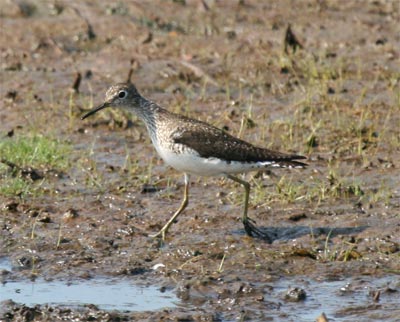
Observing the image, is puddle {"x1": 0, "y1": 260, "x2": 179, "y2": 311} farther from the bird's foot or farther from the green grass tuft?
the green grass tuft

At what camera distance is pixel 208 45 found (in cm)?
1584

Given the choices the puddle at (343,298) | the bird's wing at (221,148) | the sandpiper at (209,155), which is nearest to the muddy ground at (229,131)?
the puddle at (343,298)

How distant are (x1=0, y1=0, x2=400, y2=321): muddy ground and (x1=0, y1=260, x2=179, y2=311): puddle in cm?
14

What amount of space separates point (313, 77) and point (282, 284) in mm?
5465

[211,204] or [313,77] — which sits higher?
[313,77]

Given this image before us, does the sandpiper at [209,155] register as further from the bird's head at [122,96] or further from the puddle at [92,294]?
the puddle at [92,294]

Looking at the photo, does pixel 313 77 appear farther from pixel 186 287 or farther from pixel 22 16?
pixel 186 287

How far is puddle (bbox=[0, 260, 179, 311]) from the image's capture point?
28.3ft

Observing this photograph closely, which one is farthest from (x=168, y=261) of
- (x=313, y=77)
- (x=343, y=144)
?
(x=313, y=77)

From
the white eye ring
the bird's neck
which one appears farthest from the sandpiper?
the white eye ring

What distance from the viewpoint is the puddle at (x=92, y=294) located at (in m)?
8.62

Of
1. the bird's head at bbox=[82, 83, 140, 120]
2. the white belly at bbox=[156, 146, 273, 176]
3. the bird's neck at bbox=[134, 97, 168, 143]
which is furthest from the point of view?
the bird's head at bbox=[82, 83, 140, 120]

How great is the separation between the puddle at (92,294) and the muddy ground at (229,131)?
0.14 m

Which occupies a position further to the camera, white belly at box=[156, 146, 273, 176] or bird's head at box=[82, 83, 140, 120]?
bird's head at box=[82, 83, 140, 120]
